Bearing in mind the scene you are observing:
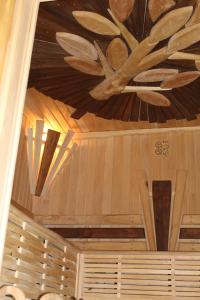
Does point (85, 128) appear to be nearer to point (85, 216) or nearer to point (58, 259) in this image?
point (85, 216)

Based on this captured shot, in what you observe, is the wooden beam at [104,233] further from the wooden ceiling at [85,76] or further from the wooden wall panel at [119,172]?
the wooden ceiling at [85,76]

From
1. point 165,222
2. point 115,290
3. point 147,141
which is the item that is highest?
point 147,141

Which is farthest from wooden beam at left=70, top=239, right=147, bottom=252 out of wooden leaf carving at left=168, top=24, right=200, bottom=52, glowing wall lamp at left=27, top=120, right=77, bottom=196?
wooden leaf carving at left=168, top=24, right=200, bottom=52

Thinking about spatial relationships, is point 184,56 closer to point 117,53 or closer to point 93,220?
point 117,53

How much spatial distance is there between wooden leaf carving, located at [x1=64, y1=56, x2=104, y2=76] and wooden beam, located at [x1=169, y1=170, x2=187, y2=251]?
8.62 ft

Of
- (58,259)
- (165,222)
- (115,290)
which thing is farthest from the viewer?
(165,222)

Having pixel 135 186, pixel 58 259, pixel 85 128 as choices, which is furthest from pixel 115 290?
pixel 85 128

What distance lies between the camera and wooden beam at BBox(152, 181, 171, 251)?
21.6 ft

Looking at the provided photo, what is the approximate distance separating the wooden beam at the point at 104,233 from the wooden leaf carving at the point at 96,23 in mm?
3806

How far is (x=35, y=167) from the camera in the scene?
23.8 ft

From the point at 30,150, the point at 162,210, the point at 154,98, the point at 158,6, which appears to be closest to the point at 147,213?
the point at 162,210

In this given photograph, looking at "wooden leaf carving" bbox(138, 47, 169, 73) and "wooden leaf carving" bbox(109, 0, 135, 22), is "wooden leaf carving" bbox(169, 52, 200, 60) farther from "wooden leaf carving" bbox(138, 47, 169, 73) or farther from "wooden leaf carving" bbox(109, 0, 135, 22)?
Answer: "wooden leaf carving" bbox(109, 0, 135, 22)

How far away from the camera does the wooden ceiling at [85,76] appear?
4.23 meters

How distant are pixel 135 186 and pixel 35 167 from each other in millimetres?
1983
